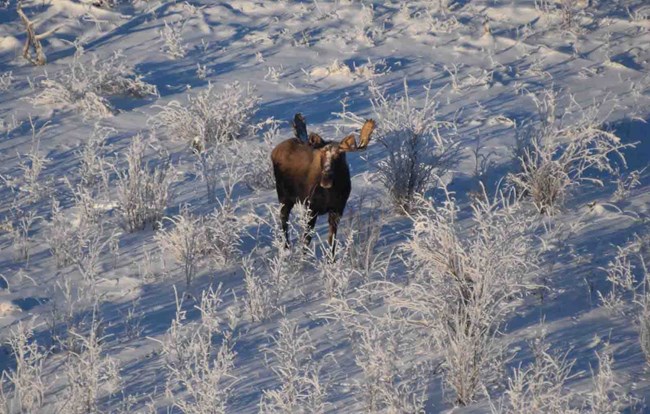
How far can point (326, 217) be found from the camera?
28.8 ft

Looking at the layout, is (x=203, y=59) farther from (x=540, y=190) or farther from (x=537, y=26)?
Answer: (x=540, y=190)

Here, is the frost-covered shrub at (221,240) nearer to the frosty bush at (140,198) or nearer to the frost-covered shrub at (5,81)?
the frosty bush at (140,198)

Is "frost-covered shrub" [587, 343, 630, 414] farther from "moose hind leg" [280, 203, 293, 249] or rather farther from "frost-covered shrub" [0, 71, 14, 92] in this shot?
"frost-covered shrub" [0, 71, 14, 92]

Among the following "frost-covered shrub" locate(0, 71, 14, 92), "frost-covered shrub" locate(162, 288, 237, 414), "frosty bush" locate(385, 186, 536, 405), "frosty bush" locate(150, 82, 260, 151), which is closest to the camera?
"frost-covered shrub" locate(162, 288, 237, 414)

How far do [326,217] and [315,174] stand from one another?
129 centimetres

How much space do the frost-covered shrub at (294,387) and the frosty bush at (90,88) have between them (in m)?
6.09

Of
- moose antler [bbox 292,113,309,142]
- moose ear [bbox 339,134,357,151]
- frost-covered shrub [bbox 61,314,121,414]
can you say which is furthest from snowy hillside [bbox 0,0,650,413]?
moose antler [bbox 292,113,309,142]

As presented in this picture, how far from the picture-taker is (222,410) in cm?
501

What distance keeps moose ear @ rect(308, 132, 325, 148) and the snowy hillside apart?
17cm

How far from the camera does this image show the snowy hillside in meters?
5.45

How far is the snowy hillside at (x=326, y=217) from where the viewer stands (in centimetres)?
545

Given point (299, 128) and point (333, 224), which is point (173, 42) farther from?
point (333, 224)

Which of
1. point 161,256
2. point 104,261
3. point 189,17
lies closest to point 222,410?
point 161,256

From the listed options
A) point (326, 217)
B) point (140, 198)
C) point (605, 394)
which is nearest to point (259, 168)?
point (326, 217)
